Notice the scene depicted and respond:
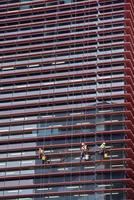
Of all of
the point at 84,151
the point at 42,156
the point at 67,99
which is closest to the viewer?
the point at 84,151

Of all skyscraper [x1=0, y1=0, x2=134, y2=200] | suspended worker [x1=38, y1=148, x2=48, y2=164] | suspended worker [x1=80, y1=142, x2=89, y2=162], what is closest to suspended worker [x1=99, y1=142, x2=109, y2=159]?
skyscraper [x1=0, y1=0, x2=134, y2=200]

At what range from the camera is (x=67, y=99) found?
12238cm

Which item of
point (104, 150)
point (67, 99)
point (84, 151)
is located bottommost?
point (104, 150)

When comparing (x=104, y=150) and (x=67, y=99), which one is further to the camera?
(x=67, y=99)

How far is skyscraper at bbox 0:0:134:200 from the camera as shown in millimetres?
113750

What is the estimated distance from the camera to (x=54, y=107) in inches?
4833

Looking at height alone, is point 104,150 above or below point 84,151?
below

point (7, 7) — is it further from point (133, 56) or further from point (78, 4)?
point (133, 56)

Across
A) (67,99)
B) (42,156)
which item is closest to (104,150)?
(42,156)

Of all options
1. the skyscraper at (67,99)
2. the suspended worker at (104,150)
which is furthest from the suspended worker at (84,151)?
the suspended worker at (104,150)

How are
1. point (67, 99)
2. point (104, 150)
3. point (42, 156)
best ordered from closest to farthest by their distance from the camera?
point (104, 150)
point (42, 156)
point (67, 99)

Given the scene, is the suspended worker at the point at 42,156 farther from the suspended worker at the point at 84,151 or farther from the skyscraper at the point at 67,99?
the suspended worker at the point at 84,151

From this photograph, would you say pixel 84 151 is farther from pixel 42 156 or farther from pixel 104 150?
pixel 42 156

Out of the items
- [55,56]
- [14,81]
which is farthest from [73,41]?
[14,81]
